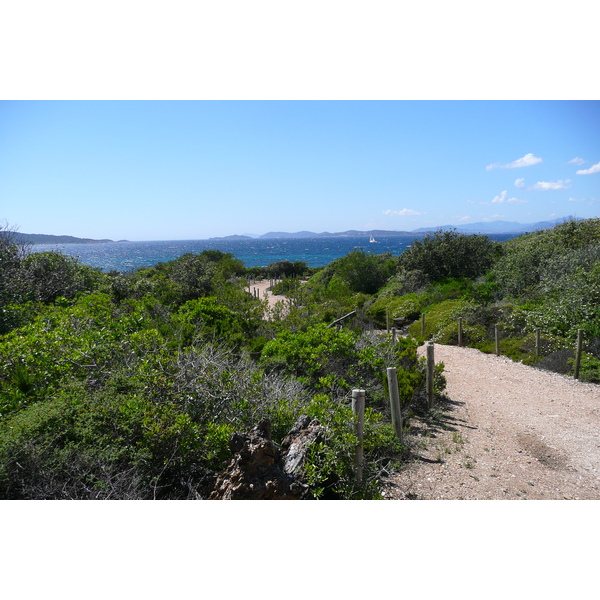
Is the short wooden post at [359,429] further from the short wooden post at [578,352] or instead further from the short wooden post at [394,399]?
the short wooden post at [578,352]

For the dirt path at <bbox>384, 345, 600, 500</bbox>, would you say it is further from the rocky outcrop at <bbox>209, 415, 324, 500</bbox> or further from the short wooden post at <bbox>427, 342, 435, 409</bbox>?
the rocky outcrop at <bbox>209, 415, 324, 500</bbox>

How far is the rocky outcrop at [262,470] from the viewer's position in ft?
10.5

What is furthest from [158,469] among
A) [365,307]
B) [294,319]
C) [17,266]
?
[365,307]

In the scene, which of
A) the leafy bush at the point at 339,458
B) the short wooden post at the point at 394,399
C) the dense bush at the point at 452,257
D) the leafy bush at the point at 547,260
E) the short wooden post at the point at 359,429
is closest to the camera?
the leafy bush at the point at 339,458

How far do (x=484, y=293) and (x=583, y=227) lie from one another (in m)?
5.61

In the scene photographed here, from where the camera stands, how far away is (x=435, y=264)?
20250mm

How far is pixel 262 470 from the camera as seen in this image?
11.0ft

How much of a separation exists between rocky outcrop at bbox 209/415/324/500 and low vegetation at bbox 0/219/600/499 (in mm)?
156

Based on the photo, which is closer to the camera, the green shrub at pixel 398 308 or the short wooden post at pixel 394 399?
the short wooden post at pixel 394 399

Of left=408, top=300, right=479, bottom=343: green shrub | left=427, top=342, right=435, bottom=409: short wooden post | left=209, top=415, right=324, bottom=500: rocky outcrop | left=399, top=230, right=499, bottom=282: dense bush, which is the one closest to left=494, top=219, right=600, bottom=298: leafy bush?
left=399, top=230, right=499, bottom=282: dense bush

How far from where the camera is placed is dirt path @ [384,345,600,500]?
431 cm

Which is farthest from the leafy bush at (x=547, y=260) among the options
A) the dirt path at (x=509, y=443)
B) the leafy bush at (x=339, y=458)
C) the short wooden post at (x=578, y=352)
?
the leafy bush at (x=339, y=458)

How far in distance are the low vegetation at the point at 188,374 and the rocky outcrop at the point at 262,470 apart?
0.51 ft

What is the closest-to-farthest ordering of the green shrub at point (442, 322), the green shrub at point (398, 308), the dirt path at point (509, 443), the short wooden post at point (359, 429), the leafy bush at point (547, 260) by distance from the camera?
the short wooden post at point (359, 429) < the dirt path at point (509, 443) < the green shrub at point (442, 322) < the leafy bush at point (547, 260) < the green shrub at point (398, 308)
